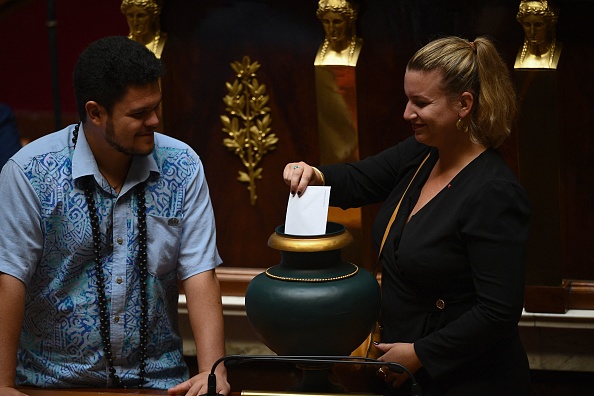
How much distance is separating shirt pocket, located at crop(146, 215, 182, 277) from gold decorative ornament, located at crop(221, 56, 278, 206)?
2.98ft

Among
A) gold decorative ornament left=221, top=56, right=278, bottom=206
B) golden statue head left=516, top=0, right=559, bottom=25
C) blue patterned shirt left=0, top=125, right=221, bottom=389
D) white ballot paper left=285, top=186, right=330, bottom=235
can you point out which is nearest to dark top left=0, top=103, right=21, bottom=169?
gold decorative ornament left=221, top=56, right=278, bottom=206

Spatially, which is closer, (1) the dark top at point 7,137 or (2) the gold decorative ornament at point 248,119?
(2) the gold decorative ornament at point 248,119

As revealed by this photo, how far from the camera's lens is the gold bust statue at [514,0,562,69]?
287 centimetres

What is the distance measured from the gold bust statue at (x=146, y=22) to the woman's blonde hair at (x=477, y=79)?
1222 mm

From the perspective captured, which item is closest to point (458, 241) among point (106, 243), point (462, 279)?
point (462, 279)

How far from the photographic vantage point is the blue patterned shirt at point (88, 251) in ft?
7.87

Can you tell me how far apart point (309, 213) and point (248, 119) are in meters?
1.24

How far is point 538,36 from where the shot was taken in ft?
9.53

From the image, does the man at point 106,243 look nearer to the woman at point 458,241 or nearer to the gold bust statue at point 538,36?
the woman at point 458,241

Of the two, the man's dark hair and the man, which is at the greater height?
the man's dark hair

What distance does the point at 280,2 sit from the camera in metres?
3.26

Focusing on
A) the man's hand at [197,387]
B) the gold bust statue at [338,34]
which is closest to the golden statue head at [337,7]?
the gold bust statue at [338,34]

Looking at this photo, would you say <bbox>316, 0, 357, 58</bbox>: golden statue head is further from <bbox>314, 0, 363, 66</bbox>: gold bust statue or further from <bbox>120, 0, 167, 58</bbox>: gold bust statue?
<bbox>120, 0, 167, 58</bbox>: gold bust statue

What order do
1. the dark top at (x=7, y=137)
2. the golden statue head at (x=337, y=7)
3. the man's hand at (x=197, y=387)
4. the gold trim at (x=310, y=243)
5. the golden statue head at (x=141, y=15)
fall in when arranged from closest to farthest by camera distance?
the gold trim at (x=310, y=243), the man's hand at (x=197, y=387), the golden statue head at (x=337, y=7), the golden statue head at (x=141, y=15), the dark top at (x=7, y=137)
